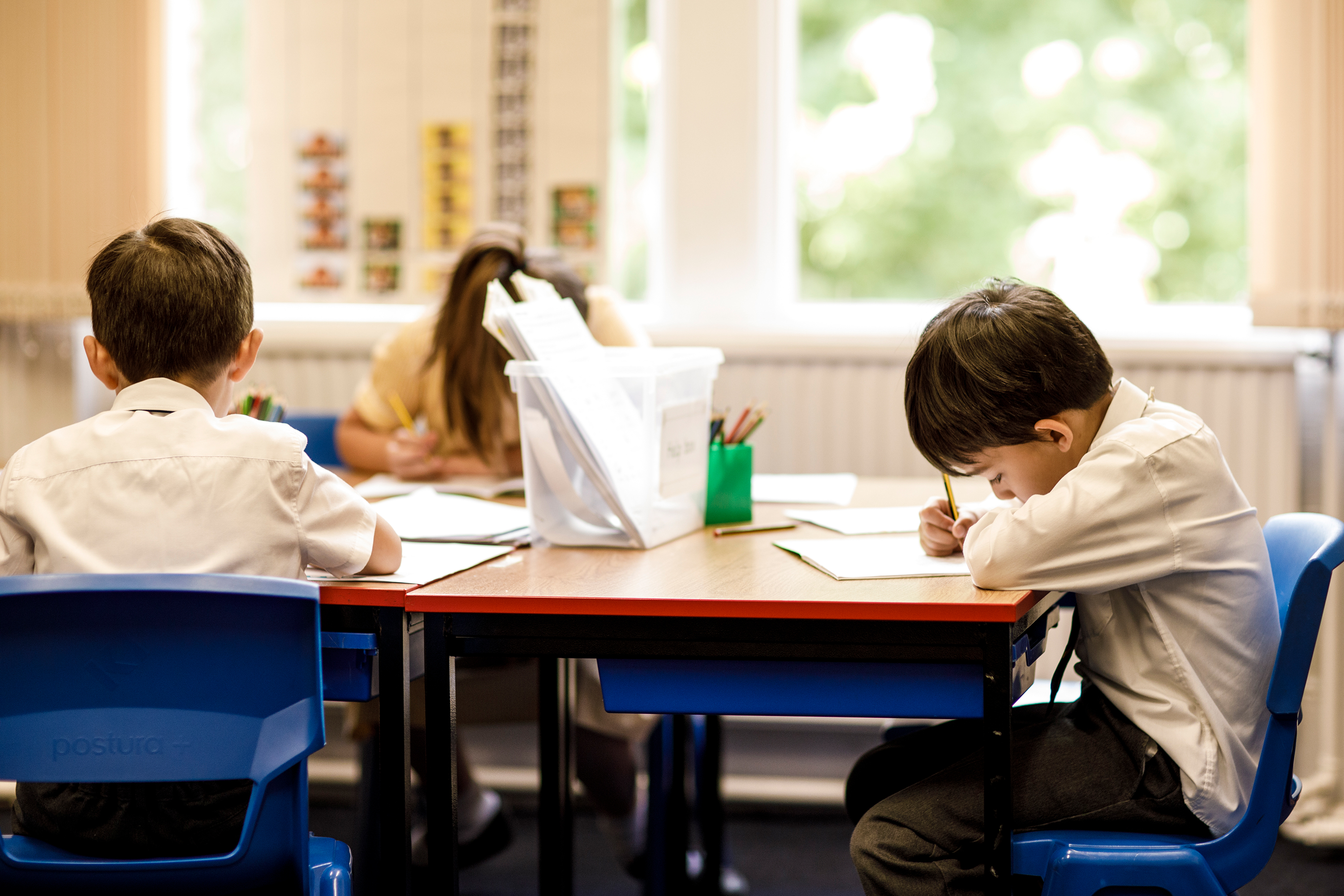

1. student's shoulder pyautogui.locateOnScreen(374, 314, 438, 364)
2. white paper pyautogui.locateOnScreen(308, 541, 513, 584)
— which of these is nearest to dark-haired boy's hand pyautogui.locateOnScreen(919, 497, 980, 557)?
white paper pyautogui.locateOnScreen(308, 541, 513, 584)

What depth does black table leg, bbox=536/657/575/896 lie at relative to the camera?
1828 mm

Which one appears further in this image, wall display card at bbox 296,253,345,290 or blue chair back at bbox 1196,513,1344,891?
wall display card at bbox 296,253,345,290

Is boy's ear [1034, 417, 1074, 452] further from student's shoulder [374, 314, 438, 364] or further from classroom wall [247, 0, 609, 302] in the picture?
classroom wall [247, 0, 609, 302]

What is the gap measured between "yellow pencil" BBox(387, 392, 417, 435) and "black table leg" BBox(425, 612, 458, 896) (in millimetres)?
875

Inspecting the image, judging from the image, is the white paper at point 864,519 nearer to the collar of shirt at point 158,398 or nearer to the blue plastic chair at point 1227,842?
the blue plastic chair at point 1227,842

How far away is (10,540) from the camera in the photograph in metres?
1.18

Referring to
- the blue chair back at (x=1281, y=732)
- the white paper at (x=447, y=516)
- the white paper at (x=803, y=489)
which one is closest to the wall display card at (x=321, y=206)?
the white paper at (x=447, y=516)

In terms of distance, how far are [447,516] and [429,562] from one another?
29 centimetres

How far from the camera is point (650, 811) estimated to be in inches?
80.8

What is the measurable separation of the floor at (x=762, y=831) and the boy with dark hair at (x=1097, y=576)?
1111 mm

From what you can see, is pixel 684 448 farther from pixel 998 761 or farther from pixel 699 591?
pixel 998 761

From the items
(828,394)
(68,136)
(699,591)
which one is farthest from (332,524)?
(68,136)

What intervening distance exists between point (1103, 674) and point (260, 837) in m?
0.91

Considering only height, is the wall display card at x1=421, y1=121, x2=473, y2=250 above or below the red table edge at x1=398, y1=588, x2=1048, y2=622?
above
